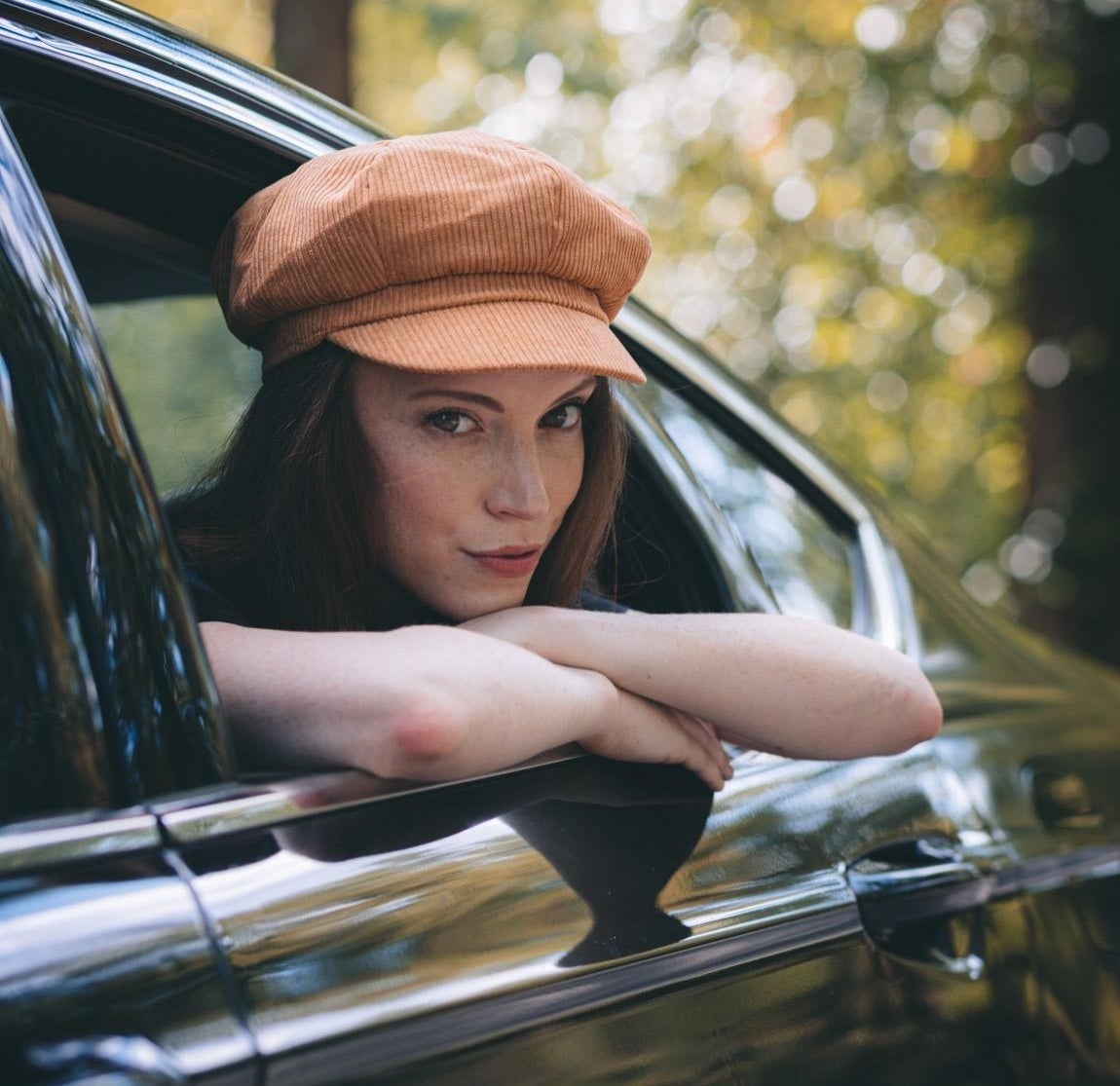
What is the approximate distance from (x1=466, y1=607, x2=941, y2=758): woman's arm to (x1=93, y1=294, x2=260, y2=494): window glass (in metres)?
0.68

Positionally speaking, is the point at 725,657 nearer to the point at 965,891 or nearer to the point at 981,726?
the point at 965,891

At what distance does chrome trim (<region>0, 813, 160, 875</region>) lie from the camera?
39.5 inches

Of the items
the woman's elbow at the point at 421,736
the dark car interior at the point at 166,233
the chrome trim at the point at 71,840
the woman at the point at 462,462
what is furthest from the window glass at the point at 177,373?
the chrome trim at the point at 71,840

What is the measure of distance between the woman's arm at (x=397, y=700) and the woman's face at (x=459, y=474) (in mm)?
230

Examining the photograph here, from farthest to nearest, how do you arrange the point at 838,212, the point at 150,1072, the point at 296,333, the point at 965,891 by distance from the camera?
1. the point at 838,212
2. the point at 965,891
3. the point at 296,333
4. the point at 150,1072

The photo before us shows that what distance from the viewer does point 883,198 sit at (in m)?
10.0

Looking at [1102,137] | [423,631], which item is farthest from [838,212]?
[423,631]

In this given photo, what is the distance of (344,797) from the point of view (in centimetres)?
121

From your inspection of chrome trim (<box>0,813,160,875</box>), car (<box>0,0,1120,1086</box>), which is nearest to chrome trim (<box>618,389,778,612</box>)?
car (<box>0,0,1120,1086</box>)

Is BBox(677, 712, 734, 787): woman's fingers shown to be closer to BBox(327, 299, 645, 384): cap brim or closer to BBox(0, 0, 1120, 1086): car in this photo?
BBox(0, 0, 1120, 1086): car

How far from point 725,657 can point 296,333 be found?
1.98ft

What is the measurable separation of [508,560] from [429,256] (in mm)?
361

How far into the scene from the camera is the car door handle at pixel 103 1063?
35.6 inches

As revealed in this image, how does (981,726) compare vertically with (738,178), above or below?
below
